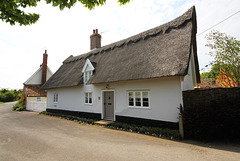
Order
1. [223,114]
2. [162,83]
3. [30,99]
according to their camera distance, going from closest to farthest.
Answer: [223,114], [162,83], [30,99]

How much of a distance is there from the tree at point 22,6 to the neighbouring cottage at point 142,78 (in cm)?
496

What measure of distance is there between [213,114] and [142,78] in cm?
381

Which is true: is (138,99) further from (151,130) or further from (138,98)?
(151,130)

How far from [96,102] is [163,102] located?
5928 millimetres

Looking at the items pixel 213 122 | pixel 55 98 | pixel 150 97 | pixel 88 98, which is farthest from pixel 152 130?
pixel 55 98

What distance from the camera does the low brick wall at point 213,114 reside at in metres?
5.31

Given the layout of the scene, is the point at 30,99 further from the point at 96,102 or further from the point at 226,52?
the point at 226,52

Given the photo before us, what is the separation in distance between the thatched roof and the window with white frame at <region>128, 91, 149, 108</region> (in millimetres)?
1246

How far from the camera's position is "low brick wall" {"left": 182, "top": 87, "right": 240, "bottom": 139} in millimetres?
5312

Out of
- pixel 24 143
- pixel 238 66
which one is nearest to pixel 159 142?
pixel 24 143

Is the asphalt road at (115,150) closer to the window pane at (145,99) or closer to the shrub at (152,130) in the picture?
the shrub at (152,130)

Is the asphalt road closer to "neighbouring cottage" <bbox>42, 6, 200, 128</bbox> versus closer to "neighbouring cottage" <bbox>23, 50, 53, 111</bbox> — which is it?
"neighbouring cottage" <bbox>42, 6, 200, 128</bbox>

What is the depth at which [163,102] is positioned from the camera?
24.2 ft

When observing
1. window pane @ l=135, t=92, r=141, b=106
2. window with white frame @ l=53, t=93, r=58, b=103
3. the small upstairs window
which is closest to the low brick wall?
window pane @ l=135, t=92, r=141, b=106
